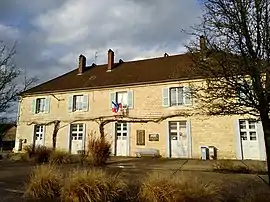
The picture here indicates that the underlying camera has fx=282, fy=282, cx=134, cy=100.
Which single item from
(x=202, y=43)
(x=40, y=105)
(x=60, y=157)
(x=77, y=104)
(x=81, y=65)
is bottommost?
(x=60, y=157)

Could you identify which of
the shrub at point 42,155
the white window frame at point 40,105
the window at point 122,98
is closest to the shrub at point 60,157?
the shrub at point 42,155

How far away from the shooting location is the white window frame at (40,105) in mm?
22591

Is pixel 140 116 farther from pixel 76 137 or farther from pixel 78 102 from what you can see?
pixel 78 102

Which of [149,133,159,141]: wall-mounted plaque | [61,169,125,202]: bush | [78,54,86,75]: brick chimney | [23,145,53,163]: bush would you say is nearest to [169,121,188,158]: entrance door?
[149,133,159,141]: wall-mounted plaque

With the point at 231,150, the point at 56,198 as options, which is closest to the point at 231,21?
the point at 56,198

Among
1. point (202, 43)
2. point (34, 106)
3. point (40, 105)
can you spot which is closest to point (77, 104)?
point (40, 105)

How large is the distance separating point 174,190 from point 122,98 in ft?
48.3

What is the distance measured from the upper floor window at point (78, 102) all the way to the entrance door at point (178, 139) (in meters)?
6.80

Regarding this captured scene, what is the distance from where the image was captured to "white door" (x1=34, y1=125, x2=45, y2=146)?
2188cm

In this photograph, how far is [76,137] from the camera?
2075 cm

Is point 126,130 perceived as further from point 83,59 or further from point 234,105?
point 234,105

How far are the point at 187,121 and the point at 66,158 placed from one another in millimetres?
7908

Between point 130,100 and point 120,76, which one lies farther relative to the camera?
point 120,76

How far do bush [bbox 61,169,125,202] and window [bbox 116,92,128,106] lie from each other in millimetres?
13571
